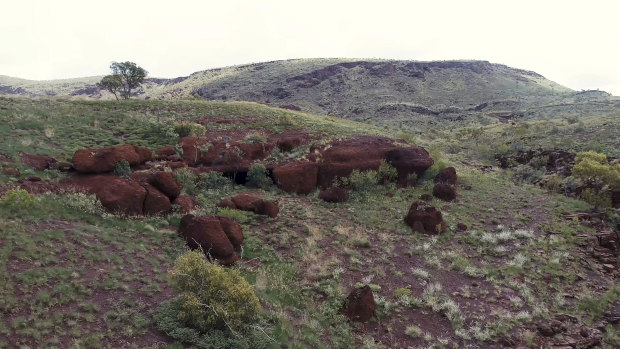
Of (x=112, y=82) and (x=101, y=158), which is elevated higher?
(x=112, y=82)

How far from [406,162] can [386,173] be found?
5.83 feet

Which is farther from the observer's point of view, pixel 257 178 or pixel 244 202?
pixel 257 178

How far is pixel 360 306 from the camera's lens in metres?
10.5

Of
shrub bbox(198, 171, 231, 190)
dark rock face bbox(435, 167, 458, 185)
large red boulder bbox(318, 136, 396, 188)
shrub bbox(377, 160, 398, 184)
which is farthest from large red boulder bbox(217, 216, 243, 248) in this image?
dark rock face bbox(435, 167, 458, 185)

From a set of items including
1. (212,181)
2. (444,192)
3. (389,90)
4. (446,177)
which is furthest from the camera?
(389,90)

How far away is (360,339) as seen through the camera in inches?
381

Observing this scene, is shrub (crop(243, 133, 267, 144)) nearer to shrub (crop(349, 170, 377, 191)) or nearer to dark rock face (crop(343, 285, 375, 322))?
shrub (crop(349, 170, 377, 191))

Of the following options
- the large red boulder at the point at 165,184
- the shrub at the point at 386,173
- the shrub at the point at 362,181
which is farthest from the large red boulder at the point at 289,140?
the large red boulder at the point at 165,184

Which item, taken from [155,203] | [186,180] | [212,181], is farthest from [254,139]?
[155,203]

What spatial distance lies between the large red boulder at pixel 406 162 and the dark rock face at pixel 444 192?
2135 millimetres

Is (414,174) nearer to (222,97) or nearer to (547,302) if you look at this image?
(547,302)

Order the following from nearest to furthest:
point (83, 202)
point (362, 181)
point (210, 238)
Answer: point (210, 238) < point (83, 202) < point (362, 181)

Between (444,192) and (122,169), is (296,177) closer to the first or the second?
(444,192)

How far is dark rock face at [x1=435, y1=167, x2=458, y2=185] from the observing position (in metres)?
22.3
